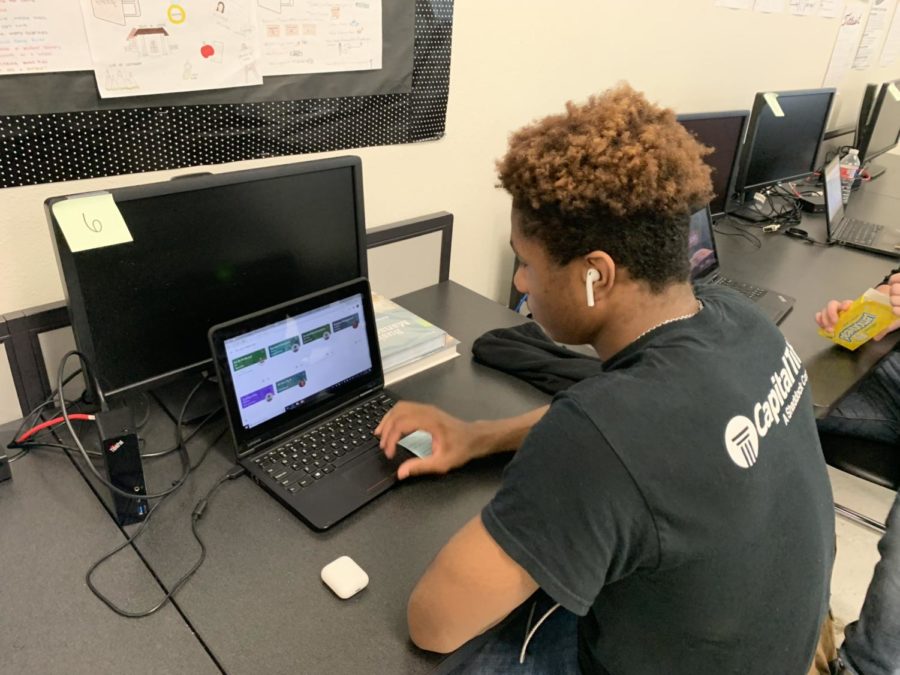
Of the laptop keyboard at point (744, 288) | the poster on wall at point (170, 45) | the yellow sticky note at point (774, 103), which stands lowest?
the laptop keyboard at point (744, 288)

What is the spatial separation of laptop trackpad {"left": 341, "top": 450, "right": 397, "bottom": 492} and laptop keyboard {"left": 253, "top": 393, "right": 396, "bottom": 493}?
20mm

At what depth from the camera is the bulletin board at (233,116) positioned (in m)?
0.93

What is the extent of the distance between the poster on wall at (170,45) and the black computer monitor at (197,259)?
7.6 inches

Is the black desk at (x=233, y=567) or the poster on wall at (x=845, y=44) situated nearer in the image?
the black desk at (x=233, y=567)

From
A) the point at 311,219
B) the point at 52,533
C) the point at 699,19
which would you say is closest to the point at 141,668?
the point at 52,533

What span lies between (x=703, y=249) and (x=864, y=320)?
1.67 feet

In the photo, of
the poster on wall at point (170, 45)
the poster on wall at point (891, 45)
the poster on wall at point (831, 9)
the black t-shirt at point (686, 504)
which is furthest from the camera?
the poster on wall at point (891, 45)

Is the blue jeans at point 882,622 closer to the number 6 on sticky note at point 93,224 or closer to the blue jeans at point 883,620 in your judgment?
the blue jeans at point 883,620

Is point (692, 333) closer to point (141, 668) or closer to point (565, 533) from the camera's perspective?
point (565, 533)

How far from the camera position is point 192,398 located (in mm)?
1133

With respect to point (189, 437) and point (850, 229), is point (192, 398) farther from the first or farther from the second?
point (850, 229)

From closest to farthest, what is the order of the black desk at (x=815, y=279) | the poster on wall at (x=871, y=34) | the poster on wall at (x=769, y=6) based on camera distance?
the black desk at (x=815, y=279), the poster on wall at (x=769, y=6), the poster on wall at (x=871, y=34)

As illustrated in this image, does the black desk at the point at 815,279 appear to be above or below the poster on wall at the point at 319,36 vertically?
below

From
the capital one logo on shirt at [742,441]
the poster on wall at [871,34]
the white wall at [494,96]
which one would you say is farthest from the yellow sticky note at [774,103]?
the capital one logo on shirt at [742,441]
